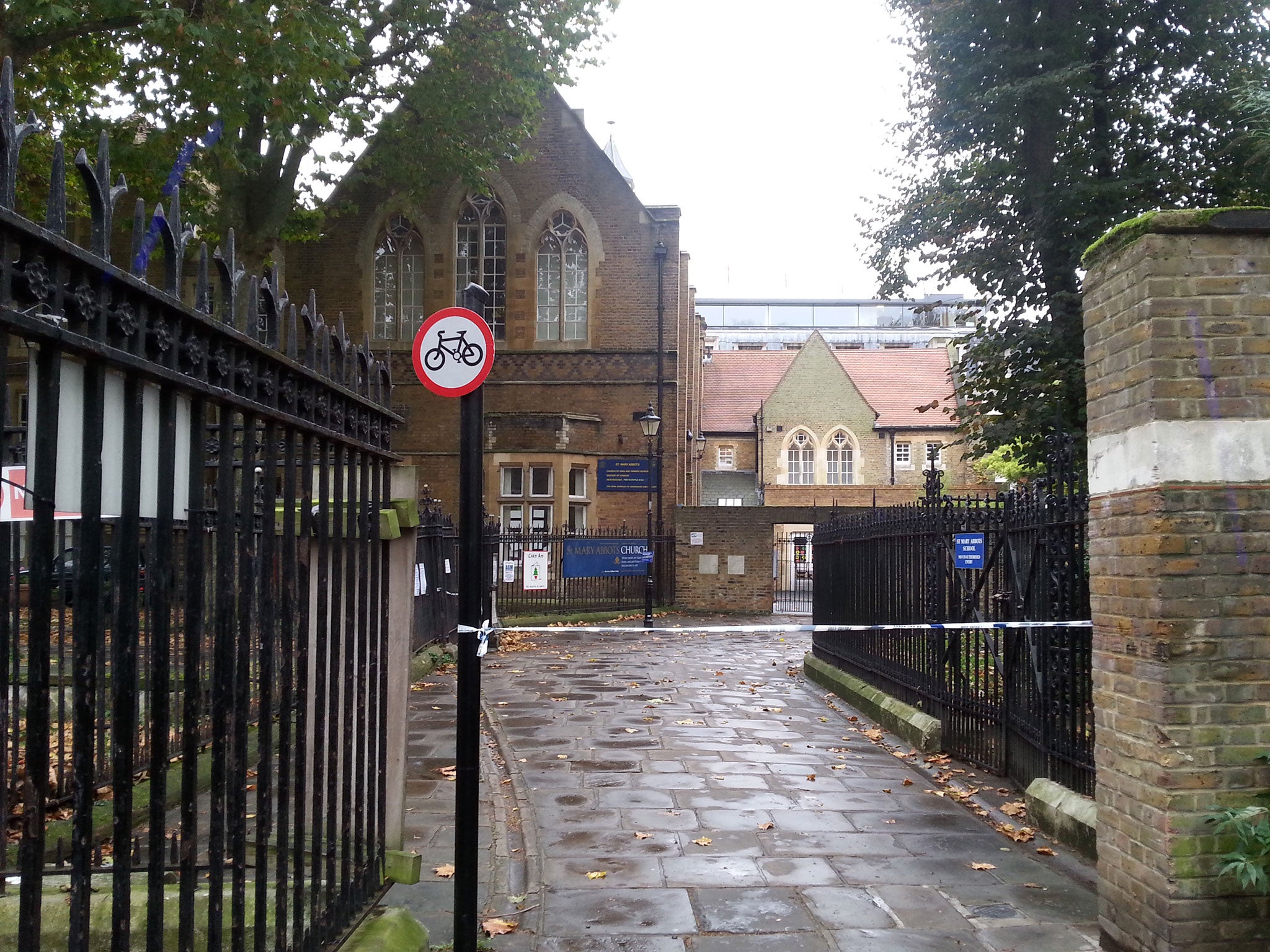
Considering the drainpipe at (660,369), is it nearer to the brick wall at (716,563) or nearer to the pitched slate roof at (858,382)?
the brick wall at (716,563)

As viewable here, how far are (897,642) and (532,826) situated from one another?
4.99 metres

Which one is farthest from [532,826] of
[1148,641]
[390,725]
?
[1148,641]

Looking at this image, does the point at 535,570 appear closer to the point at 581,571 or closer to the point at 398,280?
the point at 581,571

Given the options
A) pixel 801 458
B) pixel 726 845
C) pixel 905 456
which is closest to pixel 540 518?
pixel 726 845

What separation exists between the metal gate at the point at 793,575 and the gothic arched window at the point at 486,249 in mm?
8697

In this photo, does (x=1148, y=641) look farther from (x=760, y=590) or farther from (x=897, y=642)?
(x=760, y=590)

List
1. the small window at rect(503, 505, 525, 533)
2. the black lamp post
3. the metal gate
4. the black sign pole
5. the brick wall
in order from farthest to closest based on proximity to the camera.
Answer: the metal gate
the brick wall
the small window at rect(503, 505, 525, 533)
the black lamp post
the black sign pole

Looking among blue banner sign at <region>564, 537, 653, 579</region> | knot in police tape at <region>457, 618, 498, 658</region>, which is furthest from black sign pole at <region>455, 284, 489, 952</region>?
blue banner sign at <region>564, 537, 653, 579</region>

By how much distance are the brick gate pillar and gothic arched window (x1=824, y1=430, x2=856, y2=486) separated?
1800 inches

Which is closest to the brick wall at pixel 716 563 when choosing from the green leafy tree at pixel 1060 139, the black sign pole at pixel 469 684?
the green leafy tree at pixel 1060 139

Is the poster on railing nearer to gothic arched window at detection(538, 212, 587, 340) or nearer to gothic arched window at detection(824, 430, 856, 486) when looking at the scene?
gothic arched window at detection(538, 212, 587, 340)

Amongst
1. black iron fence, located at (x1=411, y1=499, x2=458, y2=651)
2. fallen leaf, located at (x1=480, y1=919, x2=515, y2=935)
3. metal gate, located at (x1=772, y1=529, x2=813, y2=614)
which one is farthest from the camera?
metal gate, located at (x1=772, y1=529, x2=813, y2=614)

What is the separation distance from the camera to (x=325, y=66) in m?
13.6

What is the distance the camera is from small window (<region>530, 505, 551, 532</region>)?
80.2 feet
